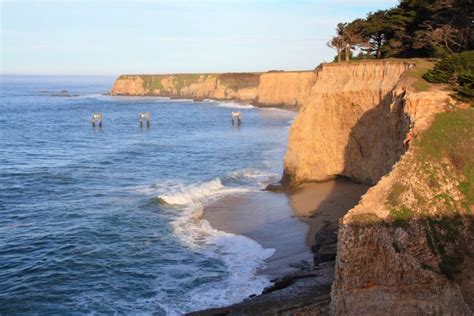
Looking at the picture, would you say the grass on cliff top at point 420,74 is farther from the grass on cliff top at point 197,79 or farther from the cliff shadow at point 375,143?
the grass on cliff top at point 197,79

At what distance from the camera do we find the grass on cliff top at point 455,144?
1303 centimetres

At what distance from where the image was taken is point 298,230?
21.5 meters

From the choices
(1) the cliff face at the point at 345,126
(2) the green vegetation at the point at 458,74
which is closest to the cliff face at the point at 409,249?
(2) the green vegetation at the point at 458,74

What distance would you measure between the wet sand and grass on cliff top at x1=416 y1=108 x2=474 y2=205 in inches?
250

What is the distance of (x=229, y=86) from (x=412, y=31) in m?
103

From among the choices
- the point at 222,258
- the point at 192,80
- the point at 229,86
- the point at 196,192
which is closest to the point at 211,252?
the point at 222,258

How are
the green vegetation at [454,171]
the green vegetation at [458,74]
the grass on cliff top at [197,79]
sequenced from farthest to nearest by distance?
the grass on cliff top at [197,79]
the green vegetation at [458,74]
the green vegetation at [454,171]

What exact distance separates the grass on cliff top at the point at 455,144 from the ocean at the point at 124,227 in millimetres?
6633

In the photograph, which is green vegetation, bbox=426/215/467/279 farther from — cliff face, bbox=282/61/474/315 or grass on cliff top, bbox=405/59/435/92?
grass on cliff top, bbox=405/59/435/92

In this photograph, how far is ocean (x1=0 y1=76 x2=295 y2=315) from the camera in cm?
1633

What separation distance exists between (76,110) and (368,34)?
73.4 m

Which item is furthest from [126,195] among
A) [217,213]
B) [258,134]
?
[258,134]

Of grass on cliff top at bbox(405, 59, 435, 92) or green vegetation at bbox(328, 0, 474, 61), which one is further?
green vegetation at bbox(328, 0, 474, 61)

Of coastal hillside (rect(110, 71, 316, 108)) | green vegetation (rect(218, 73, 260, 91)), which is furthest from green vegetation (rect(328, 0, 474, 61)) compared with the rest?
green vegetation (rect(218, 73, 260, 91))
